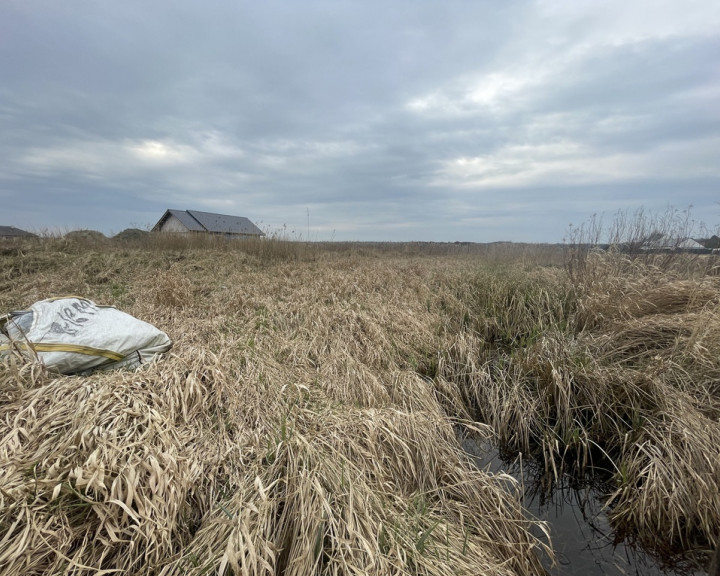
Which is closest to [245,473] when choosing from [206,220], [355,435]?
[355,435]

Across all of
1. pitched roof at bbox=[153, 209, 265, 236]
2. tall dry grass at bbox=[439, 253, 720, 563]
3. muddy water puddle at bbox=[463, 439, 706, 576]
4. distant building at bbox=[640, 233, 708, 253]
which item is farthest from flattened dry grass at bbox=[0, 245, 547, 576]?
pitched roof at bbox=[153, 209, 265, 236]

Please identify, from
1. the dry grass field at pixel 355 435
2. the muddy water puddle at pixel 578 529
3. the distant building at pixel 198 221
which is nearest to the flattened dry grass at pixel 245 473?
the dry grass field at pixel 355 435

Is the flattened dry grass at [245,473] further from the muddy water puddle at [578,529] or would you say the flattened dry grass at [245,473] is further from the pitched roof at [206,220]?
the pitched roof at [206,220]

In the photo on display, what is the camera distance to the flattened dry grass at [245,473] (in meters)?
1.47

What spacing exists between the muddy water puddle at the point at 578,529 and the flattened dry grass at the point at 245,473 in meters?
0.23

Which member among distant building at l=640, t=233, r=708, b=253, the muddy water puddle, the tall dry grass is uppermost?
distant building at l=640, t=233, r=708, b=253

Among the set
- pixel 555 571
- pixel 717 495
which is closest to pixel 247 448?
pixel 555 571

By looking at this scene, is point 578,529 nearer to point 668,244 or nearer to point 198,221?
point 668,244

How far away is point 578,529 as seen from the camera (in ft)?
7.34

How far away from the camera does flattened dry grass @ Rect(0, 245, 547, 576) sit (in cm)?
147

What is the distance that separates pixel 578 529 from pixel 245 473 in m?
2.30

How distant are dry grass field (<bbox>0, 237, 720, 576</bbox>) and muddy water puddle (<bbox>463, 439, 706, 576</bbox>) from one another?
128mm

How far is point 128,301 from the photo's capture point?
4.99 m

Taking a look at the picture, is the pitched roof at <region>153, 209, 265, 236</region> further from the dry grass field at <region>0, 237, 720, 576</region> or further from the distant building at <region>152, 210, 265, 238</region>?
the dry grass field at <region>0, 237, 720, 576</region>
